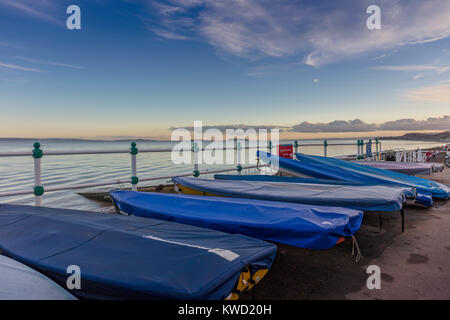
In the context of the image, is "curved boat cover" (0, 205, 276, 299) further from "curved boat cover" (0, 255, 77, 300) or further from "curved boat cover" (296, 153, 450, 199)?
"curved boat cover" (296, 153, 450, 199)

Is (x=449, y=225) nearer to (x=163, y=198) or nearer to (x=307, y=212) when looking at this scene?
(x=307, y=212)

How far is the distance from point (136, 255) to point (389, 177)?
5927 millimetres

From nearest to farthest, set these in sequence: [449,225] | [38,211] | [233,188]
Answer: [38,211]
[449,225]
[233,188]

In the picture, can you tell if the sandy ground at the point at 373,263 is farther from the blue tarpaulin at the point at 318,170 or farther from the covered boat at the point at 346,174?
the blue tarpaulin at the point at 318,170

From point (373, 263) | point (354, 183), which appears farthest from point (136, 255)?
point (354, 183)

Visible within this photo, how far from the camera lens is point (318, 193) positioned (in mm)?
4086

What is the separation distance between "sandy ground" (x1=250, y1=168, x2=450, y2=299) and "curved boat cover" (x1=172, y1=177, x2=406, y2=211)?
47cm

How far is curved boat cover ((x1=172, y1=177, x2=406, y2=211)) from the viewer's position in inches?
135

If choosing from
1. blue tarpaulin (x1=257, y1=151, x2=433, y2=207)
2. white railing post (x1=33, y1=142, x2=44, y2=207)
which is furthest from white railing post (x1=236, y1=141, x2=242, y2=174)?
white railing post (x1=33, y1=142, x2=44, y2=207)

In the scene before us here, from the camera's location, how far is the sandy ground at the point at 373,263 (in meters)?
2.22

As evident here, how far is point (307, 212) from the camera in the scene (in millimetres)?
2906

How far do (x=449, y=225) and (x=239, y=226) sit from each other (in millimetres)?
3301

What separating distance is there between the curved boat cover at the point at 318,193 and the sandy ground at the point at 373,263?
0.47 m
